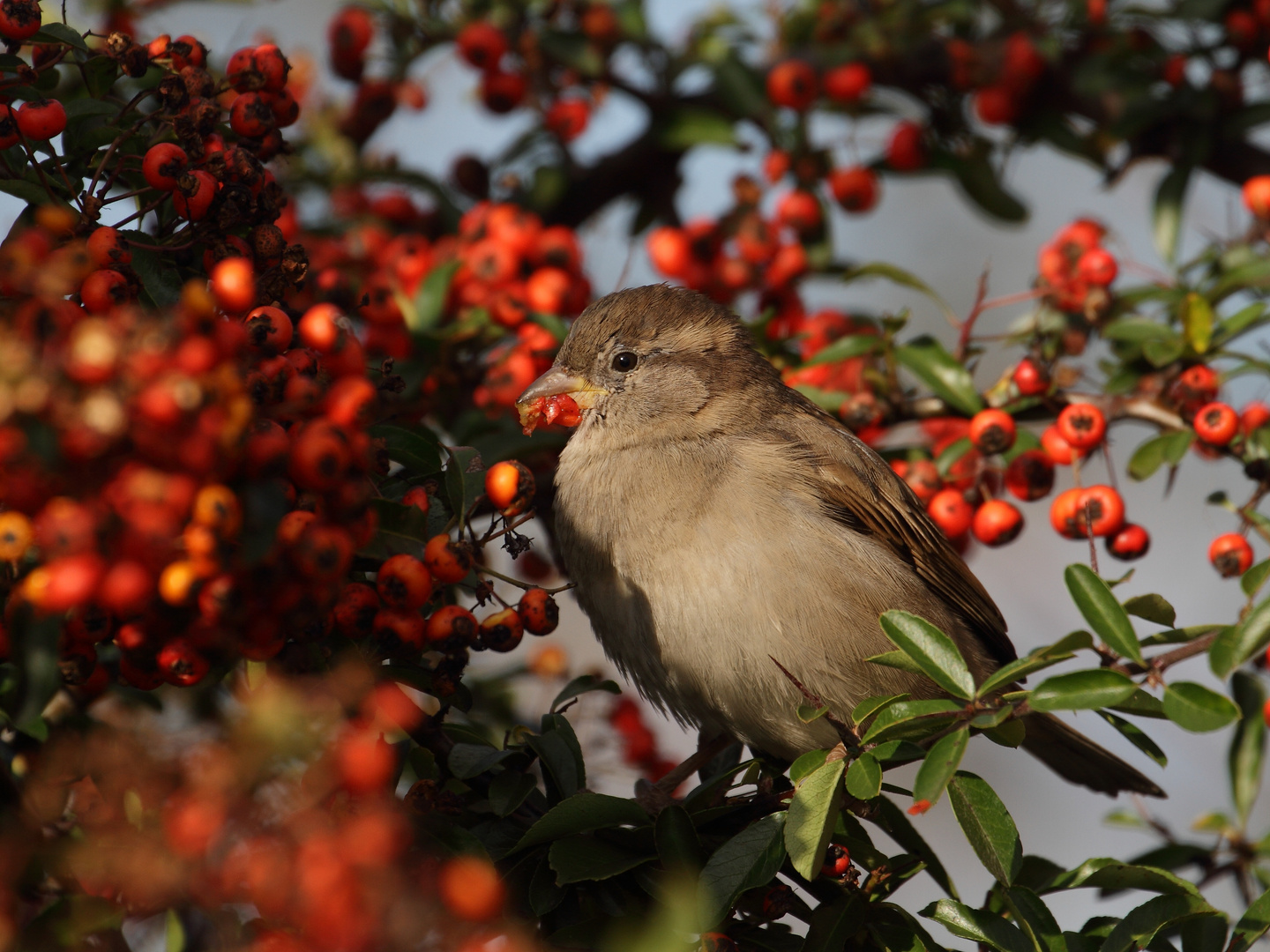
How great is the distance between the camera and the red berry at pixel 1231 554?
322 cm

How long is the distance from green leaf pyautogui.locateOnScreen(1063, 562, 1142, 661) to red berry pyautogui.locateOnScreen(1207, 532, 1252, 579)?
1.12m

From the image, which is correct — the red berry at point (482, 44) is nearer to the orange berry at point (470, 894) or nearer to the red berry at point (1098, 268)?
the red berry at point (1098, 268)

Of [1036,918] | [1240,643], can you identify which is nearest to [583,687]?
[1036,918]

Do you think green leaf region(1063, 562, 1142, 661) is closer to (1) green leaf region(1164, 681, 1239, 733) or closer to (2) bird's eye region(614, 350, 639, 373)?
(1) green leaf region(1164, 681, 1239, 733)

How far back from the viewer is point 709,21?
505 cm

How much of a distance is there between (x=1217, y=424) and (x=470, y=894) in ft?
9.09

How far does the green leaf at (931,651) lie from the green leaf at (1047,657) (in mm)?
88

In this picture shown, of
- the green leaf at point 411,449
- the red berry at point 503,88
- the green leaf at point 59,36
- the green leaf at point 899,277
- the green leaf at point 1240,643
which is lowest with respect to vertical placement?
the green leaf at point 1240,643

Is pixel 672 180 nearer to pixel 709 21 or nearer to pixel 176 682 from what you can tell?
pixel 709 21

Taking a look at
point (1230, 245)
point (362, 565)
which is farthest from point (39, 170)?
point (1230, 245)

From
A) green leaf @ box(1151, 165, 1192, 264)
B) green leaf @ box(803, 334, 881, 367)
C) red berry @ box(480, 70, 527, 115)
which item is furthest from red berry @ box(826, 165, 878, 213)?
red berry @ box(480, 70, 527, 115)

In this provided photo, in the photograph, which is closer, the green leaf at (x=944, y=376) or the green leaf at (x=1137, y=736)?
the green leaf at (x=1137, y=736)

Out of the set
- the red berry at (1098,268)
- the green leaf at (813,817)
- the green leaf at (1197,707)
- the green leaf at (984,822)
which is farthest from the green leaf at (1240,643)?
the red berry at (1098,268)

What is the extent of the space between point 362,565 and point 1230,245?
347 cm
